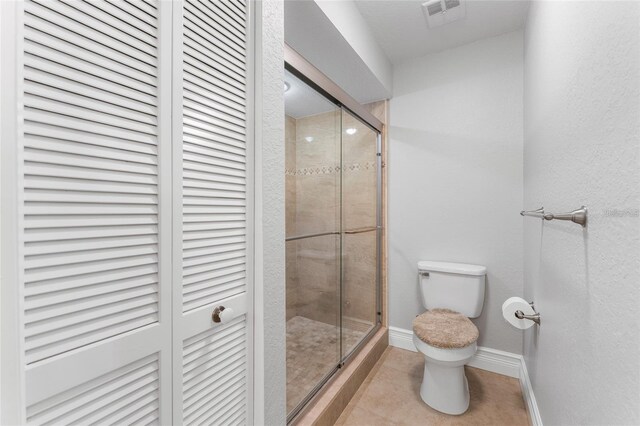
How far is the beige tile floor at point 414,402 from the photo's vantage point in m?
1.56

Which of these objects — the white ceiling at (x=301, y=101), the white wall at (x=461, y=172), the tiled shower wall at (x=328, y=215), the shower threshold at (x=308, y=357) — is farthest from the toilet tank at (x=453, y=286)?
the white ceiling at (x=301, y=101)

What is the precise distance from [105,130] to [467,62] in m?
2.34

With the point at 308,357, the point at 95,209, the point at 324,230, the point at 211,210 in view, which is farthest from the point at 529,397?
the point at 95,209

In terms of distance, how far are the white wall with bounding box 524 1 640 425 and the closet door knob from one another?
3.06 feet

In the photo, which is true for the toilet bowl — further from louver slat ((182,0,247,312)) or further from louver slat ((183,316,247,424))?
louver slat ((182,0,247,312))

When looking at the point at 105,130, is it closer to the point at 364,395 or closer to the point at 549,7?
the point at 549,7

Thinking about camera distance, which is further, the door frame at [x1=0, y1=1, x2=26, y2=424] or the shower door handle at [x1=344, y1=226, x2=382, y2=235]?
the shower door handle at [x1=344, y1=226, x2=382, y2=235]

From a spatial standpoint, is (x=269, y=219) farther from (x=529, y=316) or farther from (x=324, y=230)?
(x=529, y=316)

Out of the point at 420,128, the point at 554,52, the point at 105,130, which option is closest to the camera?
the point at 105,130

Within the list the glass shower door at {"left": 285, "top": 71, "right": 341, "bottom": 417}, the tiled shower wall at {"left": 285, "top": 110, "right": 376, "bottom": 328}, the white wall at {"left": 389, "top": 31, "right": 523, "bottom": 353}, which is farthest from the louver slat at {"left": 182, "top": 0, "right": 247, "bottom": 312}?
the white wall at {"left": 389, "top": 31, "right": 523, "bottom": 353}

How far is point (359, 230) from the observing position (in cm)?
215

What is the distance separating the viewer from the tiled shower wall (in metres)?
1.54

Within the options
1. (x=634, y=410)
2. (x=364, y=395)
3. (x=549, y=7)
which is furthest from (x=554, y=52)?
(x=364, y=395)

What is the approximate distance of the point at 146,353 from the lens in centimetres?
68
